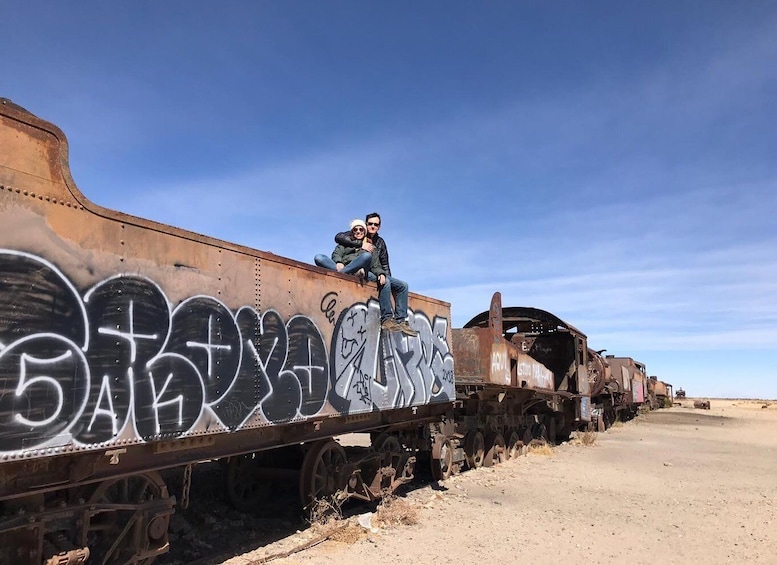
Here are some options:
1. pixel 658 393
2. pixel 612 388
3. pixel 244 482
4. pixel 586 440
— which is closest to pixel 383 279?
pixel 244 482

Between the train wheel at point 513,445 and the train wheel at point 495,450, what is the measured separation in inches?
16.3

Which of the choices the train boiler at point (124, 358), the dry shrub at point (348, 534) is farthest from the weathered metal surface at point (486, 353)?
the train boiler at point (124, 358)

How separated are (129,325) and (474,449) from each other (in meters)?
10.3

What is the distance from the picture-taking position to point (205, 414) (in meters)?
4.81

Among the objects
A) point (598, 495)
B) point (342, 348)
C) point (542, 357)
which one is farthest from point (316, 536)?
point (542, 357)

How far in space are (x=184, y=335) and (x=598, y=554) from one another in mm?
5206

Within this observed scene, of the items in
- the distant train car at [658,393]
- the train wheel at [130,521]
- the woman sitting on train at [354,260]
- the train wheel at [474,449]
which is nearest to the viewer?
the train wheel at [130,521]

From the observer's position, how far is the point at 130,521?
4.69 m

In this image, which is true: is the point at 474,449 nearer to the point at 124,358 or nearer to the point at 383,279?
the point at 383,279

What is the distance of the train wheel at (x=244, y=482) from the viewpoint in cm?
809

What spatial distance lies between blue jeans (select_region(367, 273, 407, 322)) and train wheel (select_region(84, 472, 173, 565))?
12.2ft

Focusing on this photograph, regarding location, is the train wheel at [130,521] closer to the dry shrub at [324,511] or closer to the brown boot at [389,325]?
the dry shrub at [324,511]

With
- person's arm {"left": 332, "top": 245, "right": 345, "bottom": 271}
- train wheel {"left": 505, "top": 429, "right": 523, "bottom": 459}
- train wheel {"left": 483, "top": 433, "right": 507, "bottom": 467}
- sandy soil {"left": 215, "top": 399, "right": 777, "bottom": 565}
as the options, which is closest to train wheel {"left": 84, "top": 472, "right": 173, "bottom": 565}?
sandy soil {"left": 215, "top": 399, "right": 777, "bottom": 565}

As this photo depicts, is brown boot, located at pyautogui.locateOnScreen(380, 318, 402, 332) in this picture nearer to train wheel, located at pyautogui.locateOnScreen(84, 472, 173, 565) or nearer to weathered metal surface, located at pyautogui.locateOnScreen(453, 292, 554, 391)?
train wheel, located at pyautogui.locateOnScreen(84, 472, 173, 565)
